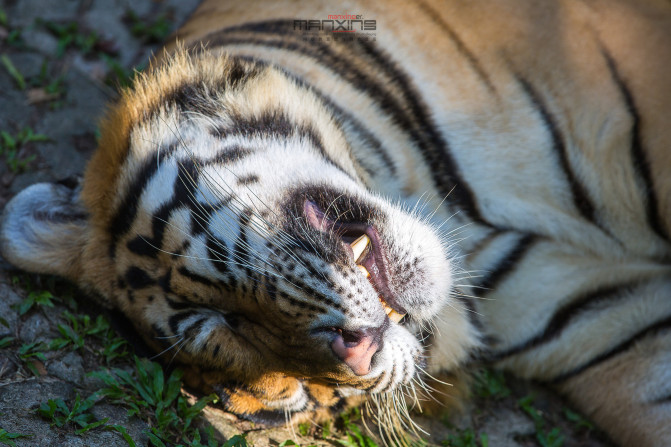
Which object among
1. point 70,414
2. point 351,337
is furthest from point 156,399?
point 351,337

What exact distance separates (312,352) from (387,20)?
1.32m

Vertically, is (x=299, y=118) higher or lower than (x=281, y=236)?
higher

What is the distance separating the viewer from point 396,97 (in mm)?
2512

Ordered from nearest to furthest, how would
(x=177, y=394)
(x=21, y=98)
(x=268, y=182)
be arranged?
1. (x=268, y=182)
2. (x=177, y=394)
3. (x=21, y=98)

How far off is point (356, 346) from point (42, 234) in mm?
1219

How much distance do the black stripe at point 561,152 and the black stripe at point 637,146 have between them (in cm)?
19

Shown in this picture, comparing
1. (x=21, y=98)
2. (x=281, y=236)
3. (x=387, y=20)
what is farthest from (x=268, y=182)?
(x=21, y=98)

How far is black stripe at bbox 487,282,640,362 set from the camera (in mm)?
2732

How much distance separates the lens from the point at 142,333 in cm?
A: 232

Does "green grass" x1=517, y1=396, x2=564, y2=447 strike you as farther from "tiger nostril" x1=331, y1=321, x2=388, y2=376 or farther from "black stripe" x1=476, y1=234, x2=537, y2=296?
"tiger nostril" x1=331, y1=321, x2=388, y2=376

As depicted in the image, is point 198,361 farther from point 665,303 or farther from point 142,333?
point 665,303

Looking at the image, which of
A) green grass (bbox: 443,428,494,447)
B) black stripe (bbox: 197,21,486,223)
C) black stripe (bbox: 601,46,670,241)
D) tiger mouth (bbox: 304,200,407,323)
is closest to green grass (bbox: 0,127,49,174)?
black stripe (bbox: 197,21,486,223)

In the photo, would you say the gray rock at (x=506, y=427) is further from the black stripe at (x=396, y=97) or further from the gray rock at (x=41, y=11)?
the gray rock at (x=41, y=11)

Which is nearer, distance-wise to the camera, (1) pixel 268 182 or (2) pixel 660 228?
(1) pixel 268 182
